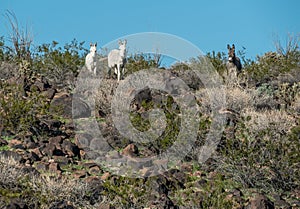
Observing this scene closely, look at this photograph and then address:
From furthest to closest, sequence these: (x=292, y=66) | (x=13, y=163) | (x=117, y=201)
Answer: (x=292, y=66), (x=13, y=163), (x=117, y=201)

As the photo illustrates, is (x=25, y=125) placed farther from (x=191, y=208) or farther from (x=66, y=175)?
(x=191, y=208)

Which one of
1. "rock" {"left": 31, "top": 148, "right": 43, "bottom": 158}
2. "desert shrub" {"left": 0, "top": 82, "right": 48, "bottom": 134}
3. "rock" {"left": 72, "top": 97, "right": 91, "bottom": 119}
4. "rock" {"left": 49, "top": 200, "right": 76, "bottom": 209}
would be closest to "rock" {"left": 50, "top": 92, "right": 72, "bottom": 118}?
"rock" {"left": 72, "top": 97, "right": 91, "bottom": 119}

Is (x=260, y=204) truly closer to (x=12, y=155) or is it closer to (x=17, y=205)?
(x=17, y=205)

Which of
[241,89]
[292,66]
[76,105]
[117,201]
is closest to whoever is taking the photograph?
[117,201]

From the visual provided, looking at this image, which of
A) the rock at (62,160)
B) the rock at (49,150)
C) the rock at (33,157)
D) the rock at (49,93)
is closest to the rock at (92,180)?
the rock at (62,160)

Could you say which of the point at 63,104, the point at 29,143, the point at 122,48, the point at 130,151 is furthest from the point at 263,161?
the point at 122,48

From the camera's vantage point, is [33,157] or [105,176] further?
[33,157]

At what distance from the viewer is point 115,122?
15.9 metres

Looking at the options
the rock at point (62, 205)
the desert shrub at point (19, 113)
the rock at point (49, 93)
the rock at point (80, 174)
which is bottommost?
the rock at point (62, 205)

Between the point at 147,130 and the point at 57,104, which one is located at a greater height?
the point at 57,104

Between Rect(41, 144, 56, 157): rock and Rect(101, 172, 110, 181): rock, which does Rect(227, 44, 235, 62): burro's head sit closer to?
Rect(41, 144, 56, 157): rock

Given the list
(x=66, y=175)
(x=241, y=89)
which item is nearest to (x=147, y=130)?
(x=66, y=175)

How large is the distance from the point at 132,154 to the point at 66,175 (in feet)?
6.89

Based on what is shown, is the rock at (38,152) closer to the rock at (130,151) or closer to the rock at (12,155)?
the rock at (12,155)
